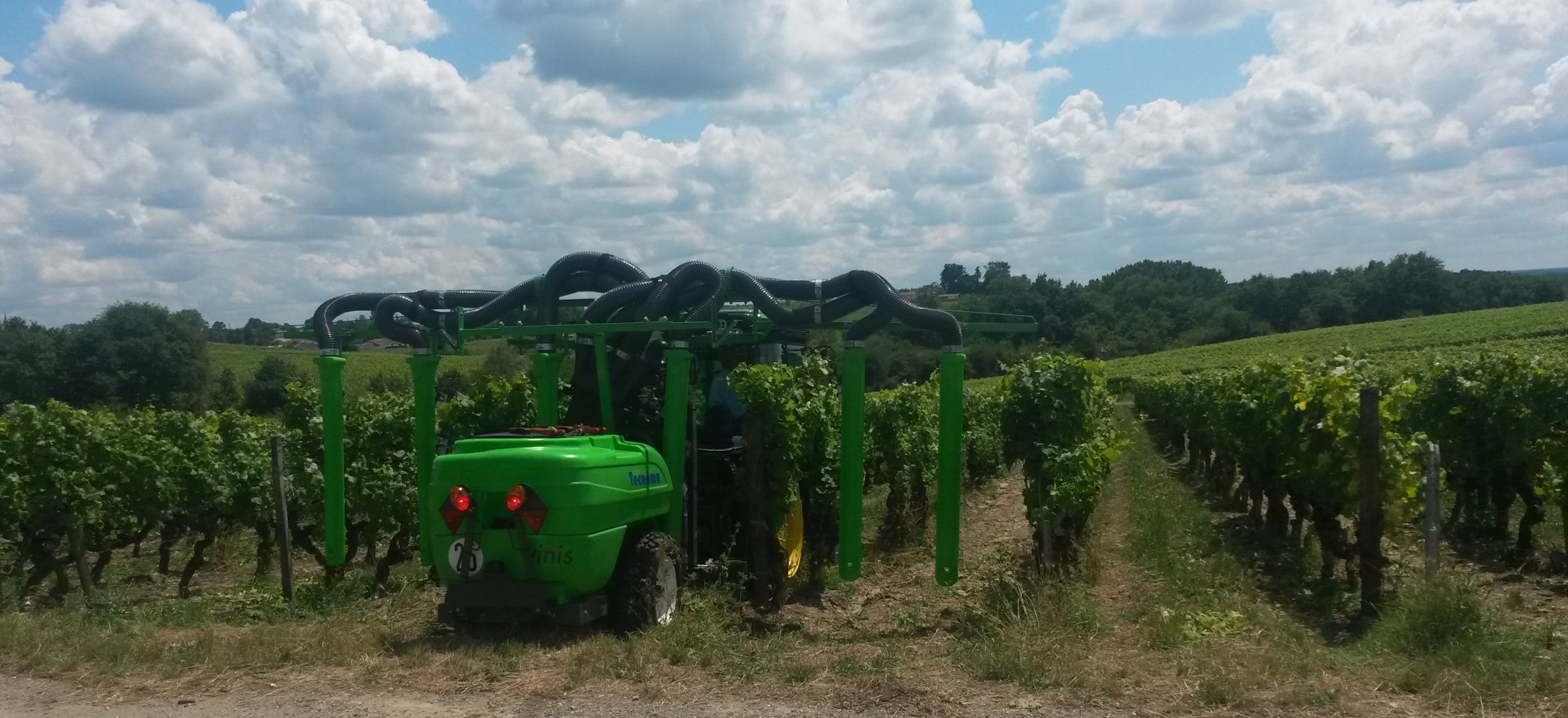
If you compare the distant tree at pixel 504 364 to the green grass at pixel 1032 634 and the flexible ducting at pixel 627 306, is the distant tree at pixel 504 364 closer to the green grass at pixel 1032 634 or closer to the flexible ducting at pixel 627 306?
the flexible ducting at pixel 627 306

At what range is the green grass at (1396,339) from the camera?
45156mm

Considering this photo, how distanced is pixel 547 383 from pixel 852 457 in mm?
3091

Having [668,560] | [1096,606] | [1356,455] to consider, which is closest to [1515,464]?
[1356,455]

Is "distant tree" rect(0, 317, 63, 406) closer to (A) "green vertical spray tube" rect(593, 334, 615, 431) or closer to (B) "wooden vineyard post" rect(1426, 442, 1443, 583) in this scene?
(A) "green vertical spray tube" rect(593, 334, 615, 431)

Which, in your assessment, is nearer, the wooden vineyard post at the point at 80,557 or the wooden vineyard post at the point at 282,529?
the wooden vineyard post at the point at 282,529

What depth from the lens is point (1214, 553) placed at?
12.1m

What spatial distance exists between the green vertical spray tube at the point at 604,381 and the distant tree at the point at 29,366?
151 feet

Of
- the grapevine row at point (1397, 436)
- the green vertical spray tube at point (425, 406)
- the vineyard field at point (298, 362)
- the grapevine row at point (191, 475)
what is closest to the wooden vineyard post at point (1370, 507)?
the grapevine row at point (1397, 436)

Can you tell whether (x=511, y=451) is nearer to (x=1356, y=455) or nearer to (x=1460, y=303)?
(x=1356, y=455)

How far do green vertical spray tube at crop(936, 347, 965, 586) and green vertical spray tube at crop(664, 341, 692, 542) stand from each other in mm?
2026

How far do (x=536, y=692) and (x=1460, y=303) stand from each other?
290 feet

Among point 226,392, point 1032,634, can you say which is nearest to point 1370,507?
point 1032,634

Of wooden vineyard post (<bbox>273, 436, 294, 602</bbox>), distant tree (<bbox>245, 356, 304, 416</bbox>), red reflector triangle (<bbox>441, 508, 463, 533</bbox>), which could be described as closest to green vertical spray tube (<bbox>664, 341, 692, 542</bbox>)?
red reflector triangle (<bbox>441, 508, 463, 533</bbox>)

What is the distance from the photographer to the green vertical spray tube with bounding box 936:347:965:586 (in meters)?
8.67
